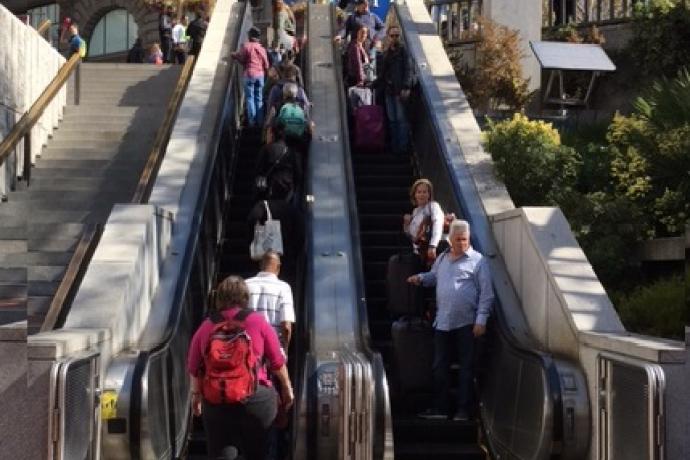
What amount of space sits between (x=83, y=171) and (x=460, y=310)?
844cm

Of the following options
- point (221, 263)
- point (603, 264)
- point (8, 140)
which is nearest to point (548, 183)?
point (603, 264)

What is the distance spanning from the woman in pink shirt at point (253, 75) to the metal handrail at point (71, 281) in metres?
3.71

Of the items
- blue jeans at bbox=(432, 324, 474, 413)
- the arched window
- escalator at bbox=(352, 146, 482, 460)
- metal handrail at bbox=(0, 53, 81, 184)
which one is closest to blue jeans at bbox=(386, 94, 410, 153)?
escalator at bbox=(352, 146, 482, 460)

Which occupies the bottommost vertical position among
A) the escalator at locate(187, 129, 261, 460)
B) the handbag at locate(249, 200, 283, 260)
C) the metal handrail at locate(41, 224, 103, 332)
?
the metal handrail at locate(41, 224, 103, 332)

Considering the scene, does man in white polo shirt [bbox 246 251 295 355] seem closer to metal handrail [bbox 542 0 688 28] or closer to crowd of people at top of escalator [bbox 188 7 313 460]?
crowd of people at top of escalator [bbox 188 7 313 460]

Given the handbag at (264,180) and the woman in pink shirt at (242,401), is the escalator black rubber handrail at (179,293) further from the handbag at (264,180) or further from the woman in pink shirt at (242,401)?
the woman in pink shirt at (242,401)

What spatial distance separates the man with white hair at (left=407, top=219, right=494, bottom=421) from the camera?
9469mm

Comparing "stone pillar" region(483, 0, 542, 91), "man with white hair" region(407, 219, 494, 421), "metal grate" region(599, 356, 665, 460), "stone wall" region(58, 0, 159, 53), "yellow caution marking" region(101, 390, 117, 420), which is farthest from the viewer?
"stone wall" region(58, 0, 159, 53)

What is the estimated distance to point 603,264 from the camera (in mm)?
12984

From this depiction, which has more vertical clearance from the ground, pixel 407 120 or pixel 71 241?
pixel 407 120

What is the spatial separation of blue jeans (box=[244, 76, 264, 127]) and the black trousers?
31.0 feet

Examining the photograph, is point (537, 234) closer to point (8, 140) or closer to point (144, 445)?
point (144, 445)

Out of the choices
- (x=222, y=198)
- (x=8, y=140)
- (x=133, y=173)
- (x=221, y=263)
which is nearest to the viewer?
(x=221, y=263)

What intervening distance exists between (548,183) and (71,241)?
16.2 ft
